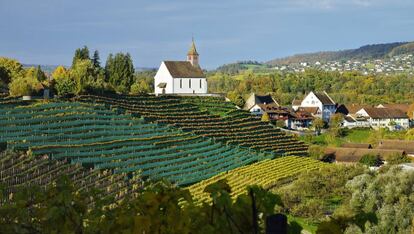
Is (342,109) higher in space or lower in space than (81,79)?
lower

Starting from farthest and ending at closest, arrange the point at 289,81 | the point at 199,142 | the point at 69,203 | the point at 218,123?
the point at 289,81, the point at 218,123, the point at 199,142, the point at 69,203

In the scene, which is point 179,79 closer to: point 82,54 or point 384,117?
point 82,54

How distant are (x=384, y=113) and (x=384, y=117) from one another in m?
0.85

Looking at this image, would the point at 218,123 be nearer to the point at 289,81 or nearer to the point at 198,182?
the point at 198,182

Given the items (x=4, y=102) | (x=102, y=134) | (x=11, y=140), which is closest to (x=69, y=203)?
(x=11, y=140)

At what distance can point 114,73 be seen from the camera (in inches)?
2036

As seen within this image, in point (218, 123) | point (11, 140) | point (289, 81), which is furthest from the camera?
point (289, 81)

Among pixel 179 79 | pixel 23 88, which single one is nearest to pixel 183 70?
pixel 179 79

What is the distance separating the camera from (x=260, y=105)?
67.8m

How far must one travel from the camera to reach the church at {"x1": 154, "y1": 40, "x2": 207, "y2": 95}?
51.5m

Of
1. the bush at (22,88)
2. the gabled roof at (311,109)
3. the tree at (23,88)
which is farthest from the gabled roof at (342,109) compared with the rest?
the bush at (22,88)

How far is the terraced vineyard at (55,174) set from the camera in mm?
20812

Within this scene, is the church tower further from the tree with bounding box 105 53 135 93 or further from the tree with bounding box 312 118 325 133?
the tree with bounding box 312 118 325 133

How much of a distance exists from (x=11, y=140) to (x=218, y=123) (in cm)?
1773
